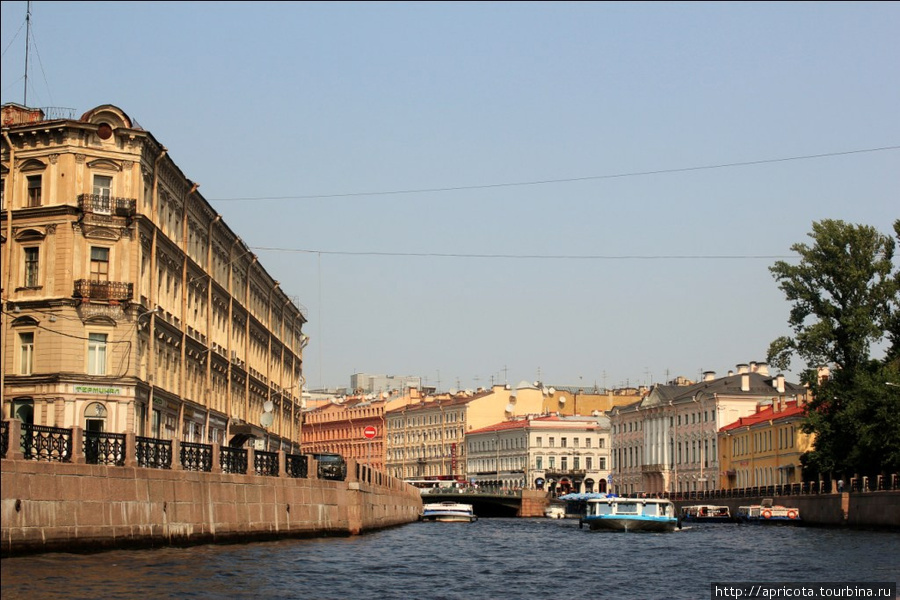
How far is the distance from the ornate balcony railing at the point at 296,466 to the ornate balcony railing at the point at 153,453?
8.90 metres

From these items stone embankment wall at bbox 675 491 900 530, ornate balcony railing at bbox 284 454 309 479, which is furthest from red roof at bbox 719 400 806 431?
ornate balcony railing at bbox 284 454 309 479

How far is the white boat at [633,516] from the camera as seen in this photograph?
230 ft

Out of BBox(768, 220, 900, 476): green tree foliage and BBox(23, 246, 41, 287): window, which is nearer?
BBox(23, 246, 41, 287): window

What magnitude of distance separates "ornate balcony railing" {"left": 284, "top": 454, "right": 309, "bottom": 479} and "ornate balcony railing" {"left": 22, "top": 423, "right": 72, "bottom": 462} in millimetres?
14488

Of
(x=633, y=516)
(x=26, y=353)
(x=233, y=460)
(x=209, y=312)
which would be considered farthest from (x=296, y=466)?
(x=633, y=516)

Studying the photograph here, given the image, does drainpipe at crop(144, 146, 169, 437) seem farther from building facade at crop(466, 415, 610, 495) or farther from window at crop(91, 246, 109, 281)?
building facade at crop(466, 415, 610, 495)

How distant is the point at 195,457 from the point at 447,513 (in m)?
58.3

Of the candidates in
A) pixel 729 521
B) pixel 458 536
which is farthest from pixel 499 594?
pixel 729 521

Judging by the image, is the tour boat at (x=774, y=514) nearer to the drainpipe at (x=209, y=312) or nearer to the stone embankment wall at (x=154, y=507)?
the drainpipe at (x=209, y=312)

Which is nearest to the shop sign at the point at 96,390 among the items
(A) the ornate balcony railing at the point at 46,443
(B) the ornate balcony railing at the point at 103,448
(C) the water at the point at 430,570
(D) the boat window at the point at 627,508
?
(C) the water at the point at 430,570

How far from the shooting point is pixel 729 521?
93.1m

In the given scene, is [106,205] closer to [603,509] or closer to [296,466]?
[296,466]

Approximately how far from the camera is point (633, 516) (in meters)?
70.9

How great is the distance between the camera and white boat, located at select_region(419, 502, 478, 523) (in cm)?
9488
